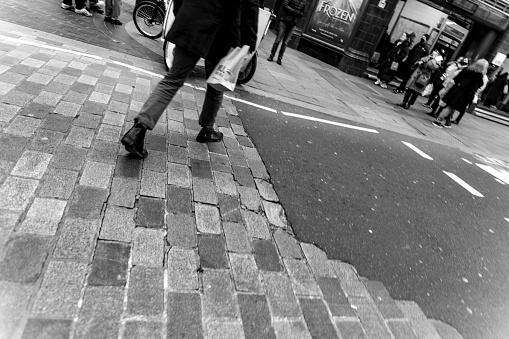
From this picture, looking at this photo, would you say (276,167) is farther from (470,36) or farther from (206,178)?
(470,36)

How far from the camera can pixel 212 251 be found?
2078 millimetres

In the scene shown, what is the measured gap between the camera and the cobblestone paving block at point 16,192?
1910 millimetres

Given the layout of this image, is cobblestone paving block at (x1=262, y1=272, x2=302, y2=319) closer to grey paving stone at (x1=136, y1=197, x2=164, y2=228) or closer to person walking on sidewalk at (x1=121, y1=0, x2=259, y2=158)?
grey paving stone at (x1=136, y1=197, x2=164, y2=228)

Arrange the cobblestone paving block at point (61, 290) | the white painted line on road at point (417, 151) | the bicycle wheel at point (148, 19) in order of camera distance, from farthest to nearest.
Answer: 1. the bicycle wheel at point (148, 19)
2. the white painted line on road at point (417, 151)
3. the cobblestone paving block at point (61, 290)

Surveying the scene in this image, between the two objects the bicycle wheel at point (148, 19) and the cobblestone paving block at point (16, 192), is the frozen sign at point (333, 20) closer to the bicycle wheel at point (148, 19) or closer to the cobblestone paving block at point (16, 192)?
the bicycle wheel at point (148, 19)

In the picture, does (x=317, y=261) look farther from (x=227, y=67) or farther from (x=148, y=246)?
(x=227, y=67)

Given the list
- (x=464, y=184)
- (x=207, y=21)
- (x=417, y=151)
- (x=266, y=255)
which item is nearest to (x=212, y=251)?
(x=266, y=255)

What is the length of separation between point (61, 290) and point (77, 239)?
1.12 ft

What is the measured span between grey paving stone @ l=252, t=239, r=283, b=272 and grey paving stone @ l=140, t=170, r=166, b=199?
763mm

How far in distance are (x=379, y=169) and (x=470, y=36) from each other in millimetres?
14155

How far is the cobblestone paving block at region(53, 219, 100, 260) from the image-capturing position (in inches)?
68.7

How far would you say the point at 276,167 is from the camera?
355 centimetres

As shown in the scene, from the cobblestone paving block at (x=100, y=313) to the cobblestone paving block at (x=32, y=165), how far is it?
3.40 ft

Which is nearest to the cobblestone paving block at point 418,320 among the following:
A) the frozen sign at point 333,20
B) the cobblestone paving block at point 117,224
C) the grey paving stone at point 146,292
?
the grey paving stone at point 146,292
